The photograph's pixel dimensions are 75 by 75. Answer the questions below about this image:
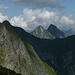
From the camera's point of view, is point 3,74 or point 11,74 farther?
point 11,74

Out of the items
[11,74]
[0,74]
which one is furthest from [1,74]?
[11,74]

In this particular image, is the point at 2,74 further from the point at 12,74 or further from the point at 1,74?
the point at 12,74

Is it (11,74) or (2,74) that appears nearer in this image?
(2,74)

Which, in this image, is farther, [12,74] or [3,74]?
[12,74]

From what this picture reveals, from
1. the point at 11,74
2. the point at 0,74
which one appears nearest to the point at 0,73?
the point at 0,74

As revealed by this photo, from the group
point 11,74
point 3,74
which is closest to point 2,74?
point 3,74

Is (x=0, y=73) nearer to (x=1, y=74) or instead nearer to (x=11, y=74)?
(x=1, y=74)
